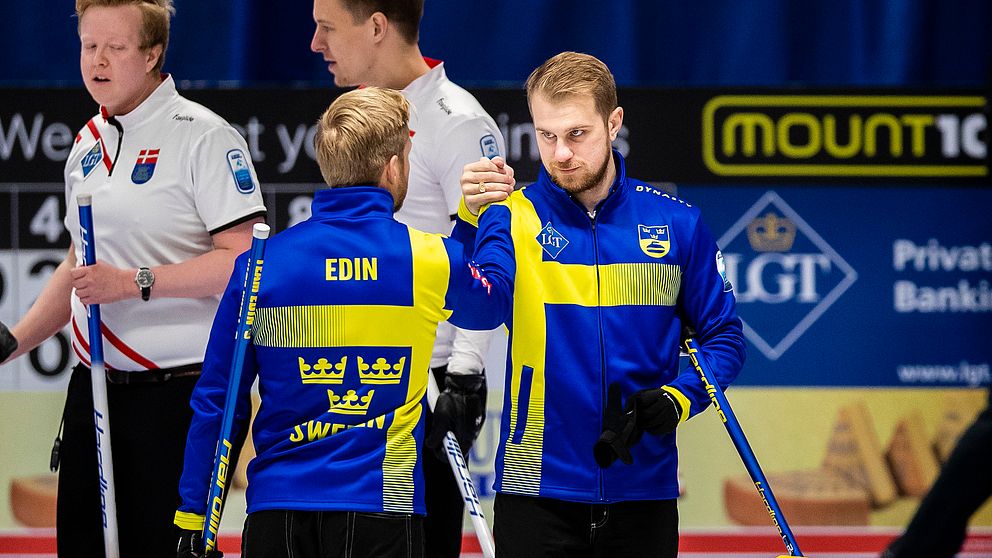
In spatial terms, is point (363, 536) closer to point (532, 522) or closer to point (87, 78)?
point (532, 522)

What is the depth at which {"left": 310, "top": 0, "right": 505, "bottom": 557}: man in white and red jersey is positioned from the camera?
118 inches

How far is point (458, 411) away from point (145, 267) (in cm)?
76

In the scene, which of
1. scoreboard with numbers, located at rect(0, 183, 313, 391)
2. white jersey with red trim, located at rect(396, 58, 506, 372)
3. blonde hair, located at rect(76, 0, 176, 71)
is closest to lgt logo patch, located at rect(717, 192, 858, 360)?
scoreboard with numbers, located at rect(0, 183, 313, 391)

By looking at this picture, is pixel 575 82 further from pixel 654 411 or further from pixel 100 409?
pixel 100 409

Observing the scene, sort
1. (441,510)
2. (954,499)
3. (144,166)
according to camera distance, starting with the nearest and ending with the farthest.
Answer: (954,499)
(144,166)
(441,510)

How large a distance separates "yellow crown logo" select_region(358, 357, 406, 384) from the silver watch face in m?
0.74

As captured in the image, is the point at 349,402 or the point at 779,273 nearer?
the point at 349,402

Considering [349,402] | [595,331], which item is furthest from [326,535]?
[595,331]

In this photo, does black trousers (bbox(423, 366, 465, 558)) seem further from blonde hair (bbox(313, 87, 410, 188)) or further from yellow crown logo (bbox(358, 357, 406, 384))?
blonde hair (bbox(313, 87, 410, 188))

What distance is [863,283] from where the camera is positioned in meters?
4.59

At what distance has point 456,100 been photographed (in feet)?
10.6

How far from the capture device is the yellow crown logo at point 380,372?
7.76ft

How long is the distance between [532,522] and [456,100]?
1.12 m

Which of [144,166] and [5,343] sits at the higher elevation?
[144,166]
